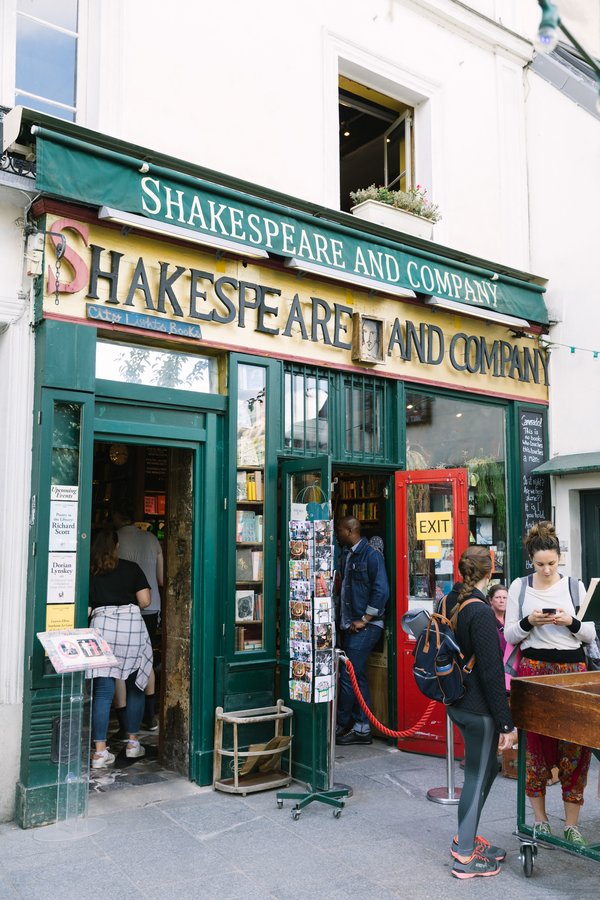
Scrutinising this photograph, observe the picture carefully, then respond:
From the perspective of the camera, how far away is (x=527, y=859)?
462 cm

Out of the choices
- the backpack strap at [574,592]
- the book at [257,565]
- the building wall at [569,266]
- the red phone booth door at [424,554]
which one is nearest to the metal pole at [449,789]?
the red phone booth door at [424,554]

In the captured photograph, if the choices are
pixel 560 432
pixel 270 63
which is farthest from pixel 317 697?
pixel 270 63

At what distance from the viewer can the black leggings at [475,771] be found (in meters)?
4.64

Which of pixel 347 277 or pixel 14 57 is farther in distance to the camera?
pixel 347 277

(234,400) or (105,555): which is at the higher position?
(234,400)

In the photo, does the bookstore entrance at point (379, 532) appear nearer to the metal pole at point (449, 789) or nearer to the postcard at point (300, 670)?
the metal pole at point (449, 789)

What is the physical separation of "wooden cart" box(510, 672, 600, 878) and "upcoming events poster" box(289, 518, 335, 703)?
153 centimetres

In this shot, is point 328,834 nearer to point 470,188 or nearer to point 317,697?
point 317,697

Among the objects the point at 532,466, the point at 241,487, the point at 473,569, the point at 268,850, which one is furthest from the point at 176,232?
the point at 532,466

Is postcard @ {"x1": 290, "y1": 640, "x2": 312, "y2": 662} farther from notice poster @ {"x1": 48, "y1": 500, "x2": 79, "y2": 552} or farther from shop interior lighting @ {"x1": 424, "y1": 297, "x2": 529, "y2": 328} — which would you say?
shop interior lighting @ {"x1": 424, "y1": 297, "x2": 529, "y2": 328}

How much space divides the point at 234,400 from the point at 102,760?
121 inches

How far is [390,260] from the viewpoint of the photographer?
7816 mm

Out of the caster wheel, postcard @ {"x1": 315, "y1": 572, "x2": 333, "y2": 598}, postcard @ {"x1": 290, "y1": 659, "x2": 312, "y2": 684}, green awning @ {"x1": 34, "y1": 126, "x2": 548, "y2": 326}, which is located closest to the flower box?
green awning @ {"x1": 34, "y1": 126, "x2": 548, "y2": 326}

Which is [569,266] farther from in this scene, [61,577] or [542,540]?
[61,577]
